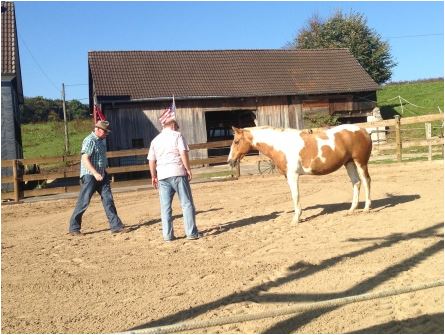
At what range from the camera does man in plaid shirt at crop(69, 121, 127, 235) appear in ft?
25.8

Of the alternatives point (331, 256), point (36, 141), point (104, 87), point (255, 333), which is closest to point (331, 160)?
point (331, 256)

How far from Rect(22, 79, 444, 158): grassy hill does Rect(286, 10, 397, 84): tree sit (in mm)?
2424

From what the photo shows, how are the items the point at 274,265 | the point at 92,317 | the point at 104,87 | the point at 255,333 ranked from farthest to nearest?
1. the point at 104,87
2. the point at 274,265
3. the point at 92,317
4. the point at 255,333

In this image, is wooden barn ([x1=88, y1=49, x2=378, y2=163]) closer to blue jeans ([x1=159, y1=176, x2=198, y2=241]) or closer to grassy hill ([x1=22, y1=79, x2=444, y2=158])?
grassy hill ([x1=22, y1=79, x2=444, y2=158])

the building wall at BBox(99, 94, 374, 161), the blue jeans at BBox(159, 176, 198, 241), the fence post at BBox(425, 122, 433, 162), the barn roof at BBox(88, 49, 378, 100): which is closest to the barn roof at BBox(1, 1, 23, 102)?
the barn roof at BBox(88, 49, 378, 100)

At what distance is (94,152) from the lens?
7930mm

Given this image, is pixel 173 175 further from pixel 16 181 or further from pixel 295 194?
pixel 16 181

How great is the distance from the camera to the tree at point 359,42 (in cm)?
5069

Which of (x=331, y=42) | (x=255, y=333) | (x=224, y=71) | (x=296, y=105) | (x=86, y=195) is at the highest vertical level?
(x=331, y=42)

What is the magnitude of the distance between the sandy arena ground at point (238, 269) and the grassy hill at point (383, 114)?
97.9 feet

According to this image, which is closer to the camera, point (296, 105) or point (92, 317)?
point (92, 317)

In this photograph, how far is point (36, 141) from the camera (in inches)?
1656

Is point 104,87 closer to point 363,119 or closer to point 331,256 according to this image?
point 363,119

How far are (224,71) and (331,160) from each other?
2210 cm
